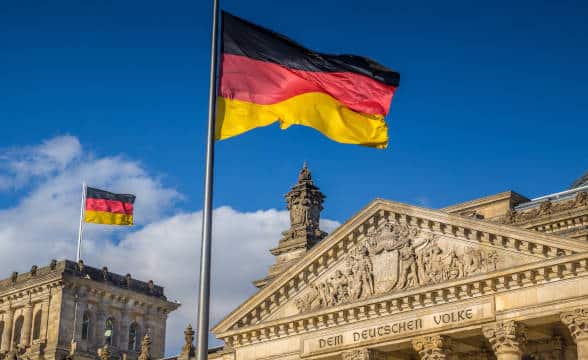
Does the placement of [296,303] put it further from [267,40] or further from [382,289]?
[267,40]

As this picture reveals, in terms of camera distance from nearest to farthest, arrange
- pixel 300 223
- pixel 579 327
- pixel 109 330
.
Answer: pixel 579 327 → pixel 300 223 → pixel 109 330

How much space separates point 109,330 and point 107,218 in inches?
420

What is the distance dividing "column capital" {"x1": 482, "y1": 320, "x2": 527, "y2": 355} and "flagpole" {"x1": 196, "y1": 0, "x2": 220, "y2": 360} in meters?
21.7

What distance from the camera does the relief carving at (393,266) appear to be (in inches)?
1676

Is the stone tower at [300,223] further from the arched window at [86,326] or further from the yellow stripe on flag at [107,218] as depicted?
the arched window at [86,326]

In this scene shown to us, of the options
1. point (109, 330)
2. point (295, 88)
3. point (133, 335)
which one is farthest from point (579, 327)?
point (133, 335)

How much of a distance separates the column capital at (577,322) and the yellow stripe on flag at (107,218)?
44858 mm

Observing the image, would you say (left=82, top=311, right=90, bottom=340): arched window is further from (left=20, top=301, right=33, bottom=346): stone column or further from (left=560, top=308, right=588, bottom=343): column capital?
(left=560, top=308, right=588, bottom=343): column capital

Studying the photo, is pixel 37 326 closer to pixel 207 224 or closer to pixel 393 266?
pixel 393 266

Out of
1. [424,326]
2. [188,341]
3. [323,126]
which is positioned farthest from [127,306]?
[323,126]

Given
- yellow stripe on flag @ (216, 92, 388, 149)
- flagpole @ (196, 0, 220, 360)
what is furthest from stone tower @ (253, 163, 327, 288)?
flagpole @ (196, 0, 220, 360)

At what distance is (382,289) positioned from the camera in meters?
45.0

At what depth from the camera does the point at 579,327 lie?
38.3m

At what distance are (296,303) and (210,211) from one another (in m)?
27.2
